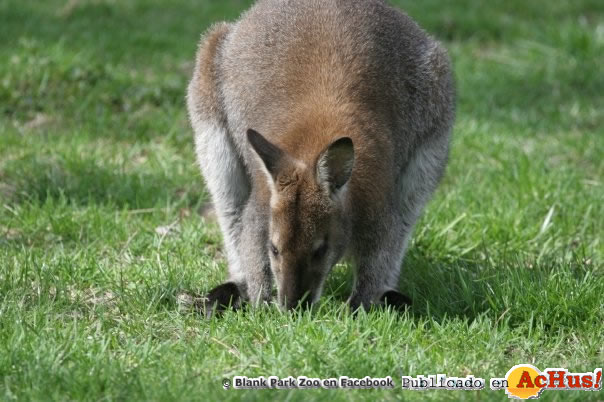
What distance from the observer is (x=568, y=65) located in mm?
8805

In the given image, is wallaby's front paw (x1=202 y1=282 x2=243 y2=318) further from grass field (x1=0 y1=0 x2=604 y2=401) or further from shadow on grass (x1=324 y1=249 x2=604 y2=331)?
shadow on grass (x1=324 y1=249 x2=604 y2=331)

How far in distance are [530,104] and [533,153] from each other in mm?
1342

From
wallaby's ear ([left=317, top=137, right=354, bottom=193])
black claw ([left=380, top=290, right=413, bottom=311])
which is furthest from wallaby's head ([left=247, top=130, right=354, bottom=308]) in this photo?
black claw ([left=380, top=290, right=413, bottom=311])

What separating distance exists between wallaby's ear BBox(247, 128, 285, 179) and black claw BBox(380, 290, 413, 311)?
2.78ft

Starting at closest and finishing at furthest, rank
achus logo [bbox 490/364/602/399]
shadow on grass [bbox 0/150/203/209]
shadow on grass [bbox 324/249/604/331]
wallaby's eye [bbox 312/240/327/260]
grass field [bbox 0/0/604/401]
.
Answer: achus logo [bbox 490/364/602/399] < grass field [bbox 0/0/604/401] < wallaby's eye [bbox 312/240/327/260] < shadow on grass [bbox 324/249/604/331] < shadow on grass [bbox 0/150/203/209]

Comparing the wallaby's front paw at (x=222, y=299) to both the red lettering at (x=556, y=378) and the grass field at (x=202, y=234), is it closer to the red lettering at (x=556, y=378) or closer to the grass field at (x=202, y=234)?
the grass field at (x=202, y=234)

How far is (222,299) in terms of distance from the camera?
451cm

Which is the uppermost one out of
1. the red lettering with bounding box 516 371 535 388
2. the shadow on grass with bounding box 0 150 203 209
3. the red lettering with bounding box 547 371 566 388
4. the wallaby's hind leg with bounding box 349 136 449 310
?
the wallaby's hind leg with bounding box 349 136 449 310

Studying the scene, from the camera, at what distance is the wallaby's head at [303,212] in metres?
3.94

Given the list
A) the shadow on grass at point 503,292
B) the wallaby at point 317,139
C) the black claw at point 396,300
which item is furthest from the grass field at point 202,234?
the wallaby at point 317,139

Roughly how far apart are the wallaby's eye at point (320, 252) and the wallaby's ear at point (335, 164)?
23 cm

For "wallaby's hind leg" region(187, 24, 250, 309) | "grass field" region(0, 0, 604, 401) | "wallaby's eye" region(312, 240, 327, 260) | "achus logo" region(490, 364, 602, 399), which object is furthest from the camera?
"wallaby's hind leg" region(187, 24, 250, 309)

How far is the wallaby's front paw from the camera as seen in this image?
4.41m

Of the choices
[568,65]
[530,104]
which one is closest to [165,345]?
[530,104]
